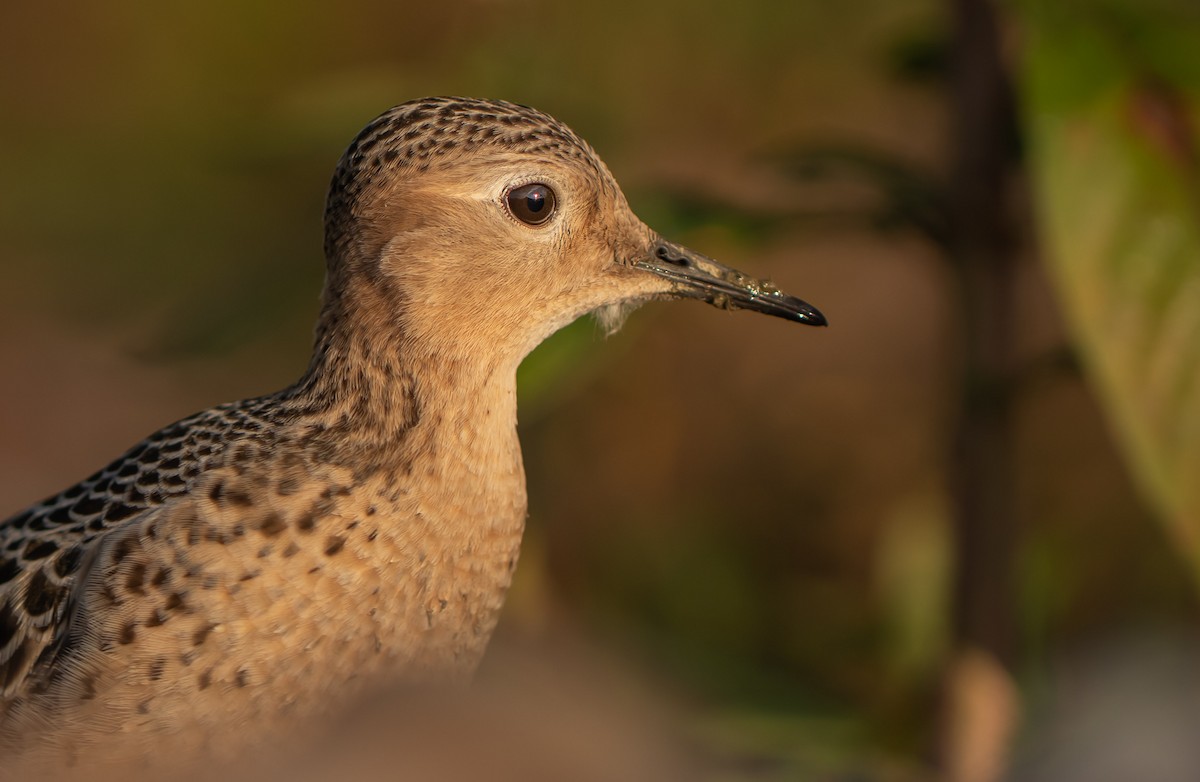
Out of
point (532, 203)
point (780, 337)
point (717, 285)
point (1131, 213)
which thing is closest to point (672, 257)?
point (717, 285)

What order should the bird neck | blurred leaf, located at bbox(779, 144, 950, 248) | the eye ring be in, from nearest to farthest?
1. the bird neck
2. the eye ring
3. blurred leaf, located at bbox(779, 144, 950, 248)

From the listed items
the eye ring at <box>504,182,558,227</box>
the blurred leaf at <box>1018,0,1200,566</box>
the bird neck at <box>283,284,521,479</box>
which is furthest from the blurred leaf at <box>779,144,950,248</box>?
the bird neck at <box>283,284,521,479</box>

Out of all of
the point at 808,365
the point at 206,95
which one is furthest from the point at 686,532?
the point at 206,95

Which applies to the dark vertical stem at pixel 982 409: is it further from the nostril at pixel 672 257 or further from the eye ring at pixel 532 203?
the eye ring at pixel 532 203

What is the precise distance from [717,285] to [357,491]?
3.34ft

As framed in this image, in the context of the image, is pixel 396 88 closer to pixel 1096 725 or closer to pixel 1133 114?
pixel 1133 114

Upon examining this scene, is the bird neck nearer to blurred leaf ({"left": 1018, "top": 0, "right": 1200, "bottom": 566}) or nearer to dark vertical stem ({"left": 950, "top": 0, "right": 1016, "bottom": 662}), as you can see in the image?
blurred leaf ({"left": 1018, "top": 0, "right": 1200, "bottom": 566})

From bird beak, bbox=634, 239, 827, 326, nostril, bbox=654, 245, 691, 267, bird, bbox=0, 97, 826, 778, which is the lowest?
bird, bbox=0, 97, 826, 778

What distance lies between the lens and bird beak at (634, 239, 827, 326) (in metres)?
3.60

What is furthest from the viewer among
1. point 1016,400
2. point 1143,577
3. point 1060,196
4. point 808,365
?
point 808,365

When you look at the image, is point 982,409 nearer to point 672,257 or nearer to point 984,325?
point 984,325

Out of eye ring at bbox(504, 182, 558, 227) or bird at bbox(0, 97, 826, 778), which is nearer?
bird at bbox(0, 97, 826, 778)

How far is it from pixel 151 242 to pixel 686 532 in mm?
2823

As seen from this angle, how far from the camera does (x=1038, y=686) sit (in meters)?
5.34
